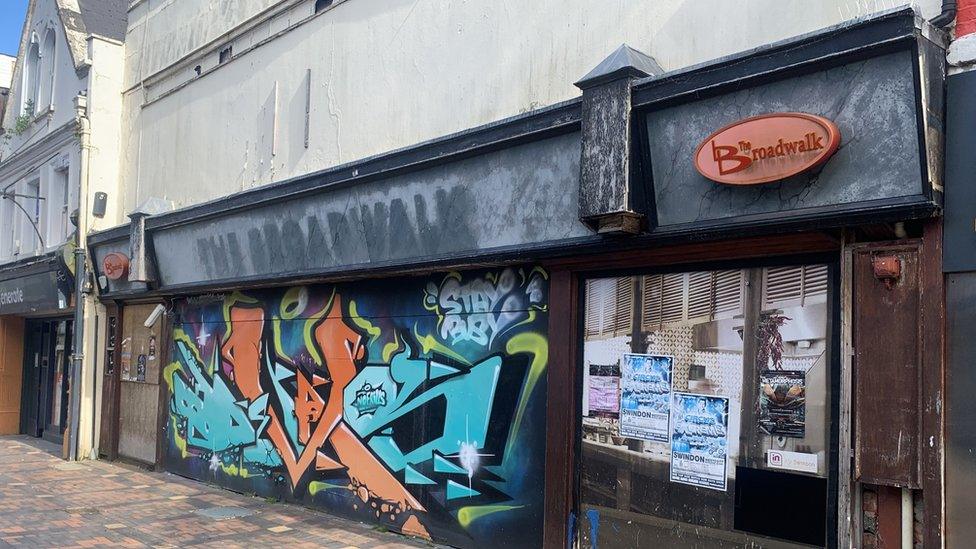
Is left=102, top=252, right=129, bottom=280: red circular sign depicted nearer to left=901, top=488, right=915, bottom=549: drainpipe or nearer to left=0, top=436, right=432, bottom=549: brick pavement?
left=0, top=436, right=432, bottom=549: brick pavement

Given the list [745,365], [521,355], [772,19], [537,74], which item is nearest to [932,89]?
[772,19]

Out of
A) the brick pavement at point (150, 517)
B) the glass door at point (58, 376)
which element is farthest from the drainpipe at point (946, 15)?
the glass door at point (58, 376)

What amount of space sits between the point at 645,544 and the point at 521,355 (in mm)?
1924

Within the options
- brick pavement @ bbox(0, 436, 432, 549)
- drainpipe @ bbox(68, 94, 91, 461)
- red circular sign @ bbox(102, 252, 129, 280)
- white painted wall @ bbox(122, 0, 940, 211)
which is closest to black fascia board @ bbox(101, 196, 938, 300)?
white painted wall @ bbox(122, 0, 940, 211)

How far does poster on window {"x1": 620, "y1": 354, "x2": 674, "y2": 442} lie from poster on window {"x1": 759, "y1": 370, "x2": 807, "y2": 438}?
2.60 feet

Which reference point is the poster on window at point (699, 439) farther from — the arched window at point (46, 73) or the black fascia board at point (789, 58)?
the arched window at point (46, 73)

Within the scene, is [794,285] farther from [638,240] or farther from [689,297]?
[638,240]

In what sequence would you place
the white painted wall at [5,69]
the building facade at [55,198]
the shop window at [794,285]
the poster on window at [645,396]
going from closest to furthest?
the shop window at [794,285] → the poster on window at [645,396] → the building facade at [55,198] → the white painted wall at [5,69]

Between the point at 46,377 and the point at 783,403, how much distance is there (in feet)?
55.9

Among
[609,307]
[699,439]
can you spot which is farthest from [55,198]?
[699,439]

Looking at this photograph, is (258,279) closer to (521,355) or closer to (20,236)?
(521,355)

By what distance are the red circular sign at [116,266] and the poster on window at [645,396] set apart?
31.2 feet

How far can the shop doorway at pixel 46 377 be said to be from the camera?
1700 cm

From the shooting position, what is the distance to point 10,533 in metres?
8.44
